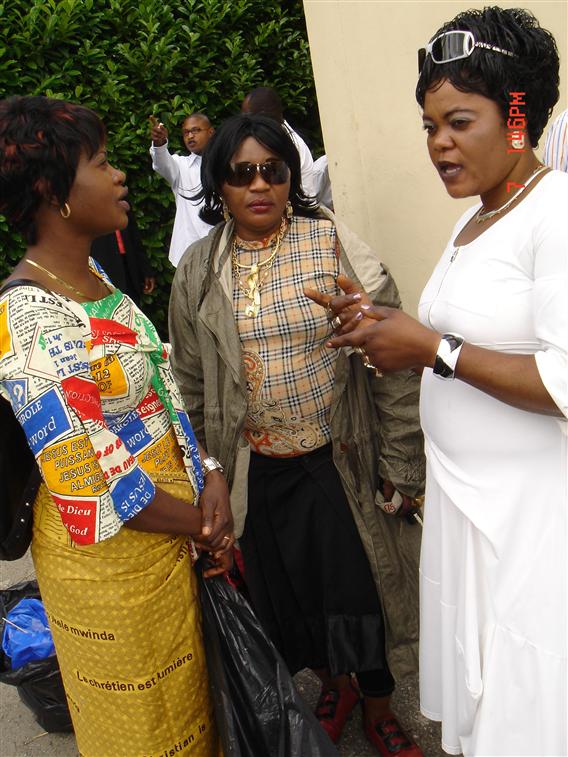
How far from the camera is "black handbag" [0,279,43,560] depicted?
6.00ft

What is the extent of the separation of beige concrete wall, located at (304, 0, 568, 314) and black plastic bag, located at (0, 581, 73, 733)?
235 centimetres

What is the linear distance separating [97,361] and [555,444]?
1116mm

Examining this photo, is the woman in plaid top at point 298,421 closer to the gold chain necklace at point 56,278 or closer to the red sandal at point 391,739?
the red sandal at point 391,739

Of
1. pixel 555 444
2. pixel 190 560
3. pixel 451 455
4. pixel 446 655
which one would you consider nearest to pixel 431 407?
pixel 451 455

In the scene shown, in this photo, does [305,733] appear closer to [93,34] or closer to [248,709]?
[248,709]

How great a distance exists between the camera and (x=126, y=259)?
628 centimetres

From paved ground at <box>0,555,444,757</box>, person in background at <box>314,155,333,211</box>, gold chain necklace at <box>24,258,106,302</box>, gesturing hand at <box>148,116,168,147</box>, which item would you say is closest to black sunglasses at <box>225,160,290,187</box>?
gold chain necklace at <box>24,258,106,302</box>

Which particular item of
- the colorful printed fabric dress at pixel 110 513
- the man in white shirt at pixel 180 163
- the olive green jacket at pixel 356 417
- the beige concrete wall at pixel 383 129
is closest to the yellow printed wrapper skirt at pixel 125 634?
the colorful printed fabric dress at pixel 110 513

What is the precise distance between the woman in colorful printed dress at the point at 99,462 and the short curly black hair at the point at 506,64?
92cm

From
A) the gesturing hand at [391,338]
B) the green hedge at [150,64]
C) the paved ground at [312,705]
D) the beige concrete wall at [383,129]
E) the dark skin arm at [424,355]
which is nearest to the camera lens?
the dark skin arm at [424,355]

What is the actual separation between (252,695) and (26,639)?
4.08 feet

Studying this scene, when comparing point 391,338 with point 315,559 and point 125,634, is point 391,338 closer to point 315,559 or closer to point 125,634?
point 125,634

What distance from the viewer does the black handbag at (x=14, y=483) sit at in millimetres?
1828

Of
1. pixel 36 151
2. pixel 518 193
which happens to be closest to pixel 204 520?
pixel 36 151
